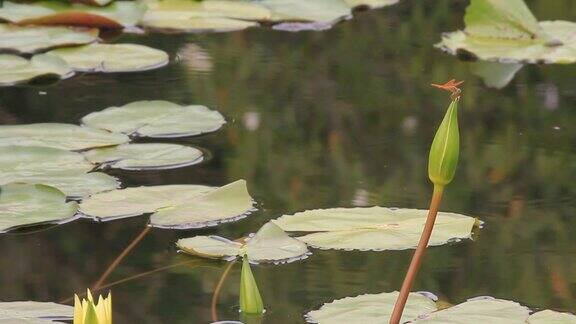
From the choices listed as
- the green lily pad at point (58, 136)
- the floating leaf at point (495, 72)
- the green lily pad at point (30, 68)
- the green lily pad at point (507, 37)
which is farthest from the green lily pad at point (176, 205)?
the green lily pad at point (507, 37)

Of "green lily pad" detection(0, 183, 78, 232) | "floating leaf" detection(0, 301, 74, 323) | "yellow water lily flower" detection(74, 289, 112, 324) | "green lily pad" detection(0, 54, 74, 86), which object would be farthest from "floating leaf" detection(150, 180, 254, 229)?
"green lily pad" detection(0, 54, 74, 86)

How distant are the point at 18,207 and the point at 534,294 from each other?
658 mm

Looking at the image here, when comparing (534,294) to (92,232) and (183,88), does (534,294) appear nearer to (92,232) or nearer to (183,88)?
(92,232)

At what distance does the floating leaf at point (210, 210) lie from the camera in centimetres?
152

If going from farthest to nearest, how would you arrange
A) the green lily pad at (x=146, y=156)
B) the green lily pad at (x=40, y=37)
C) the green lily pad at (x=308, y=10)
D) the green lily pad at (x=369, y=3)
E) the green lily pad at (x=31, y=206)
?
the green lily pad at (x=369, y=3), the green lily pad at (x=308, y=10), the green lily pad at (x=40, y=37), the green lily pad at (x=146, y=156), the green lily pad at (x=31, y=206)

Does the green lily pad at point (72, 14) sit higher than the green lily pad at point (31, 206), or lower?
higher

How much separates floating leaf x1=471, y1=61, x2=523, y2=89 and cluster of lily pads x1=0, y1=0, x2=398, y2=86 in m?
0.45

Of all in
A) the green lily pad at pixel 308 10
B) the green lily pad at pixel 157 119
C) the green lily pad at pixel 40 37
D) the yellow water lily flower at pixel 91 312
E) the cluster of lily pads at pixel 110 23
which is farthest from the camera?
the green lily pad at pixel 308 10

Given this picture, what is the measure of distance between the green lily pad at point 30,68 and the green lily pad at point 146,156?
0.51 meters

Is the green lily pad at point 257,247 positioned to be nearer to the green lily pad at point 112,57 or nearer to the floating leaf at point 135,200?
the floating leaf at point 135,200

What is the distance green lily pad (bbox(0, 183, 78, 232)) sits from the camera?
1.52 m

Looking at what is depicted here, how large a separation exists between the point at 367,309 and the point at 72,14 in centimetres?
163

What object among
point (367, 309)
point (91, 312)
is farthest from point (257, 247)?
point (91, 312)

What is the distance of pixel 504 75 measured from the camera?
239cm
